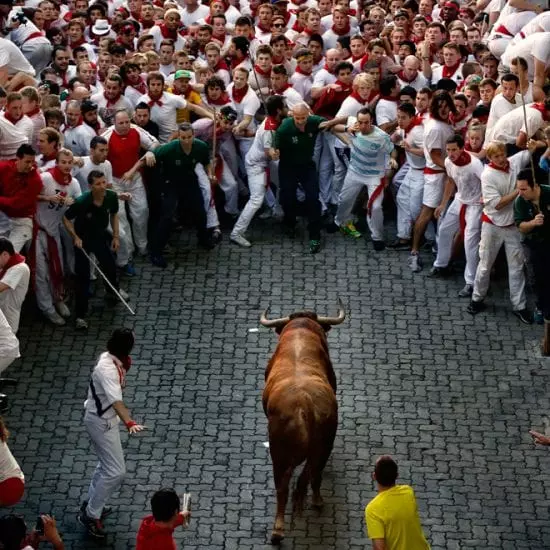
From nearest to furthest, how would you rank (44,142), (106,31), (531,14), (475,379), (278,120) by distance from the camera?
(475,379) → (44,142) → (278,120) → (531,14) → (106,31)

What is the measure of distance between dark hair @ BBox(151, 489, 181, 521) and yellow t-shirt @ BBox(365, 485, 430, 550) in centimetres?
152

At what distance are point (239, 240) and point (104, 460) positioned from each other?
6218 millimetres

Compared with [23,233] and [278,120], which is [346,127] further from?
[23,233]

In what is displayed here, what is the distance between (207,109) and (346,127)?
75.0 inches

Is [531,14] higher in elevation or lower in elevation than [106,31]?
higher

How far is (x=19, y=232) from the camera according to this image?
16875 millimetres

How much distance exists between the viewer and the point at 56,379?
16.0m

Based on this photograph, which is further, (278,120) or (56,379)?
(278,120)

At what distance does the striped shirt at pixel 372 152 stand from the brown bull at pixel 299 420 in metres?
5.32

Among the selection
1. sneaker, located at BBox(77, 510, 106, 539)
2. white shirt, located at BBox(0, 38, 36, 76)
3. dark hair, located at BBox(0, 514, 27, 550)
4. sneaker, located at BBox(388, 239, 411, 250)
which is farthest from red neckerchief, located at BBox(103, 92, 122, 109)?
dark hair, located at BBox(0, 514, 27, 550)

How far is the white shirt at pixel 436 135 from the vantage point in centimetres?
1803

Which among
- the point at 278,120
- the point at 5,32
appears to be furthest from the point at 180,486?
the point at 5,32

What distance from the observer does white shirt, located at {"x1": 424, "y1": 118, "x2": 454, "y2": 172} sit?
1803 cm

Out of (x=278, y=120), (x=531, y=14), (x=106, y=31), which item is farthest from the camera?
(x=106, y=31)
